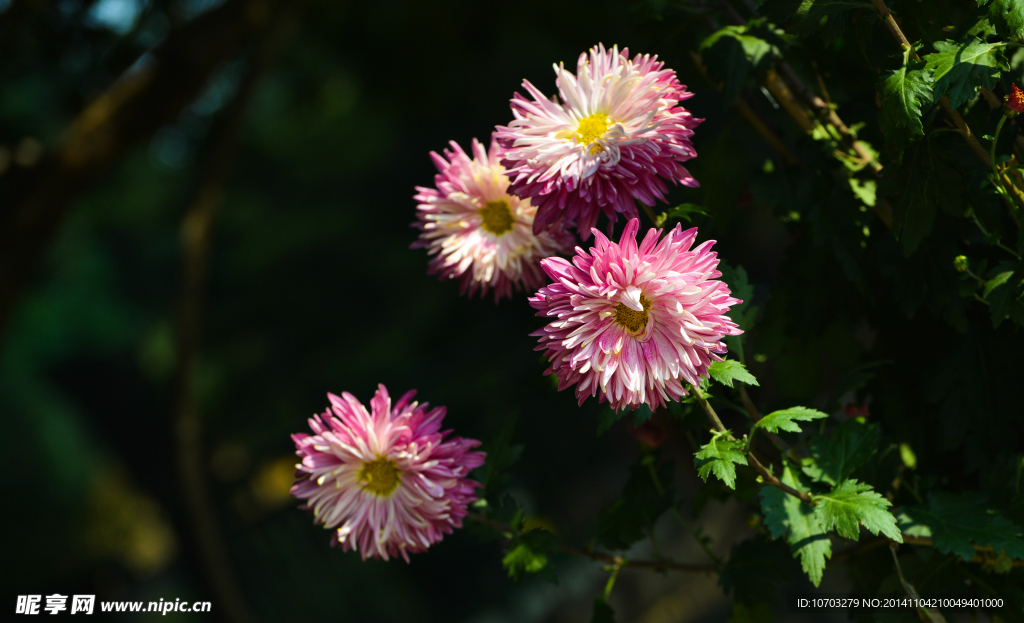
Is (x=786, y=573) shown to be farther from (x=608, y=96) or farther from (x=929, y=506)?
(x=608, y=96)

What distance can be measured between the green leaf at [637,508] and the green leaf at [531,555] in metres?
0.13

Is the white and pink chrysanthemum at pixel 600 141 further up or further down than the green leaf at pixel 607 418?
further up

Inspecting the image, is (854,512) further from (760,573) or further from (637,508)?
(637,508)

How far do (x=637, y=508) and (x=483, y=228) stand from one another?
1.38 feet

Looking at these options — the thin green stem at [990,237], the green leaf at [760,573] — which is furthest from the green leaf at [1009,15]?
the green leaf at [760,573]

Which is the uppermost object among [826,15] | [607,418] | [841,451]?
[826,15]

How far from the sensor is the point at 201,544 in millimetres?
3062

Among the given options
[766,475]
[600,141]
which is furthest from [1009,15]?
[766,475]

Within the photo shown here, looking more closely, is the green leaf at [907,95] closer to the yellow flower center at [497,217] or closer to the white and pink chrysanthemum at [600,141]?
the white and pink chrysanthemum at [600,141]

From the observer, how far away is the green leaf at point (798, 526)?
0.68 metres

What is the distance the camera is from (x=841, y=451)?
29.4 inches

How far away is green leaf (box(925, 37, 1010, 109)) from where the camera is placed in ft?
1.93

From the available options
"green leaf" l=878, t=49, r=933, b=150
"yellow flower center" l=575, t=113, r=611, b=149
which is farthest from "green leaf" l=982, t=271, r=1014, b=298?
"yellow flower center" l=575, t=113, r=611, b=149

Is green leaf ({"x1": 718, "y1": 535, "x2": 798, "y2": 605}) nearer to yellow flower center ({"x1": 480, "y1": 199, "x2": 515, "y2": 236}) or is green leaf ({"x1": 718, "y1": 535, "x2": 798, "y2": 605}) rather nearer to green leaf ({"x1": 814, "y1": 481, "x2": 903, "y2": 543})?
green leaf ({"x1": 814, "y1": 481, "x2": 903, "y2": 543})
